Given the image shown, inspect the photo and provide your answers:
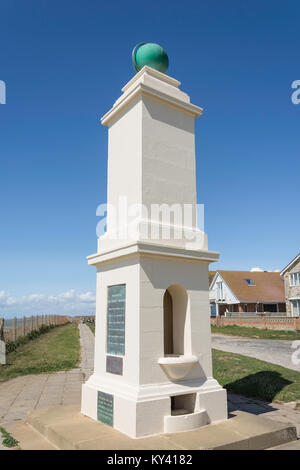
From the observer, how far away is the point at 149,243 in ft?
18.5

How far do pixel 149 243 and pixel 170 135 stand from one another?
2217 mm

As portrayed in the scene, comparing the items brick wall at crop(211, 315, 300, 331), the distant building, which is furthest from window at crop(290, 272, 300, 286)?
brick wall at crop(211, 315, 300, 331)

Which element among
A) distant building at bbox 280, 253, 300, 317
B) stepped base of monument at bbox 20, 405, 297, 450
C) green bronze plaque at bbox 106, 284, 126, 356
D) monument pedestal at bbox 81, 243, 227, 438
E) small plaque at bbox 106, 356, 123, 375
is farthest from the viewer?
distant building at bbox 280, 253, 300, 317

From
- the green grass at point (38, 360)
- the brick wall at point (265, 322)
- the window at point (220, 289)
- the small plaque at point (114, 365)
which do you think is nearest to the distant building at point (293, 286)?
the brick wall at point (265, 322)

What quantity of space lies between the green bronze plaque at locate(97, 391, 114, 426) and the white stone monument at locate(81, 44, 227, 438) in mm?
15

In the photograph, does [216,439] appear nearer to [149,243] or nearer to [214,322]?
[149,243]

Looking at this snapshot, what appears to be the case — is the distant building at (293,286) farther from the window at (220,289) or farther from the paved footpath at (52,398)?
the paved footpath at (52,398)

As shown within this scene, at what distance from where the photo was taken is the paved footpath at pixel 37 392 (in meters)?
7.82

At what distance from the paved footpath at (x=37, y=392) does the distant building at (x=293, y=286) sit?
2416 cm

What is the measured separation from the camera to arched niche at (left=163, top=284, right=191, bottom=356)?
6137 mm

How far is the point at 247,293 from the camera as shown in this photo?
39.9 meters

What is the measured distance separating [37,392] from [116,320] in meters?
4.95

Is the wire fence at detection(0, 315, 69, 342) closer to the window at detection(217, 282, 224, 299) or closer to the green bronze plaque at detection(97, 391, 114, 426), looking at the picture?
the green bronze plaque at detection(97, 391, 114, 426)
